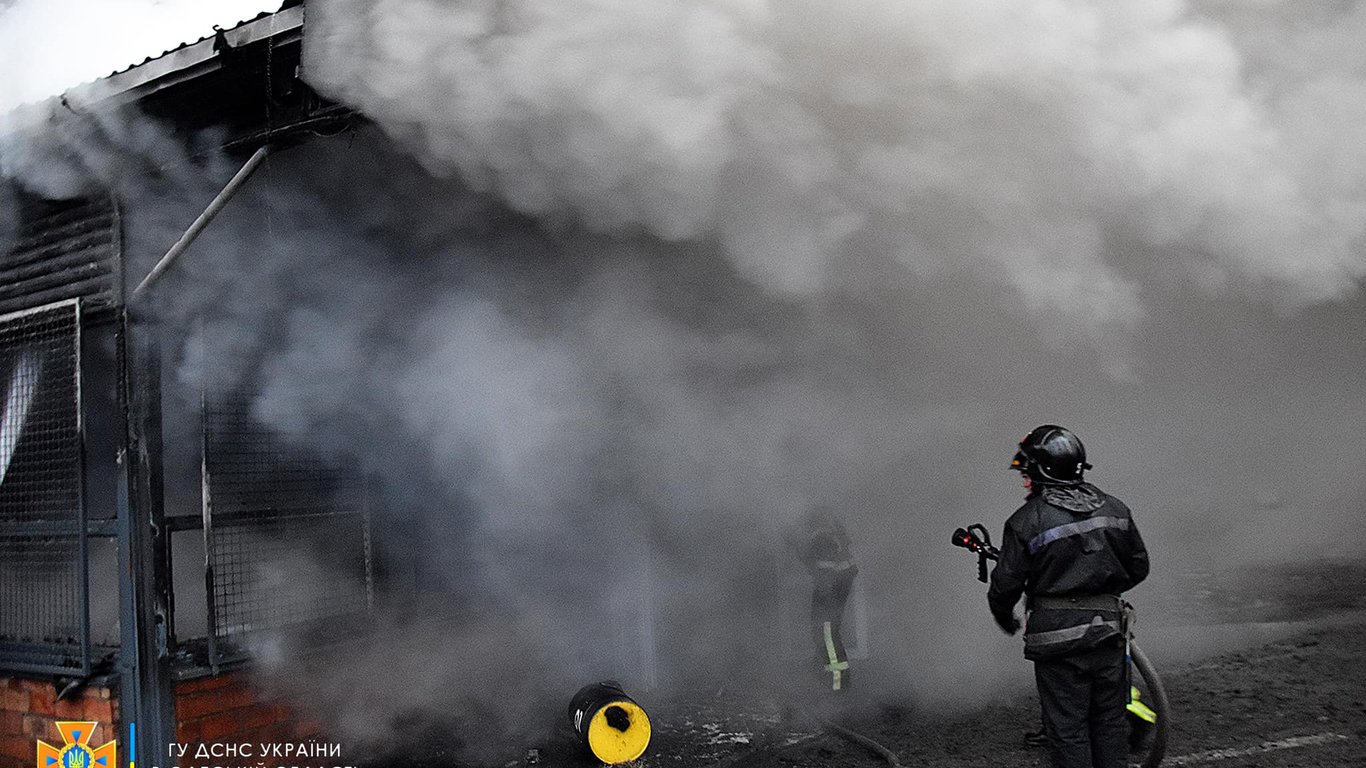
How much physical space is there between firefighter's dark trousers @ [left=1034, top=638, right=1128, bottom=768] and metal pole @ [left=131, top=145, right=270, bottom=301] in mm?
3733

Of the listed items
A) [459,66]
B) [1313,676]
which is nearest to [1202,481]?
[1313,676]

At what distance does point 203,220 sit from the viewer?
4082 millimetres

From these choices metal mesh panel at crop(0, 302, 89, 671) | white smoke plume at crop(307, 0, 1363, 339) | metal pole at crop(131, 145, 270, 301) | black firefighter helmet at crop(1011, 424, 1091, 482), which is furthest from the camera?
metal mesh panel at crop(0, 302, 89, 671)

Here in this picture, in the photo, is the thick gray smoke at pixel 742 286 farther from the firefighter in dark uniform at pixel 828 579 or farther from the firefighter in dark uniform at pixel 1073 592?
the firefighter in dark uniform at pixel 1073 592

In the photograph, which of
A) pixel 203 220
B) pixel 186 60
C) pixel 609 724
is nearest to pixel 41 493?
pixel 203 220

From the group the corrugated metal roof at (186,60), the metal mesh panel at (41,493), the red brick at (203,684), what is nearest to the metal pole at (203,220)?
the corrugated metal roof at (186,60)

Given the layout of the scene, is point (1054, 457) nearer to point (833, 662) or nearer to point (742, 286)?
point (742, 286)

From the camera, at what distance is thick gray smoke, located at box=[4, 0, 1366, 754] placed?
3.22 m

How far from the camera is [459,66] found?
3.30m

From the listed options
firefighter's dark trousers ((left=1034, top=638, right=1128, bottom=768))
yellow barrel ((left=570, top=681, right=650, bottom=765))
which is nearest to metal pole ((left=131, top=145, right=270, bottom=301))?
yellow barrel ((left=570, top=681, right=650, bottom=765))

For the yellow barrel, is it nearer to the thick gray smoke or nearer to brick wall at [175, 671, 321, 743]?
the thick gray smoke

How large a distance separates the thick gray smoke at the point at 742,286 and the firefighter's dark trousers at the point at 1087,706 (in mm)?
1543

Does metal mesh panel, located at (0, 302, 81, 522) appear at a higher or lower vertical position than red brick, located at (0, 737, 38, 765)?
higher

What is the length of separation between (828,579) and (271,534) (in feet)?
11.6
